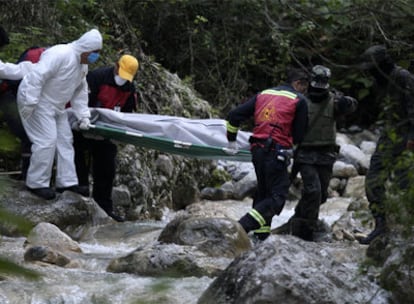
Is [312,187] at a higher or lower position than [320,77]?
lower

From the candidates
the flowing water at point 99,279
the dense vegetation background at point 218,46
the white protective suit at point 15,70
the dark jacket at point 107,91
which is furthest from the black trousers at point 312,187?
the dense vegetation background at point 218,46

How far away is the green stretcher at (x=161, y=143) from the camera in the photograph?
7.94 metres

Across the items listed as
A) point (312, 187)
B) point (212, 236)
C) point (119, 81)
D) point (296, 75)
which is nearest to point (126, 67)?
point (119, 81)

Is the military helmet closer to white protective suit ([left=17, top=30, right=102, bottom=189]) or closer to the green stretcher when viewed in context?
the green stretcher

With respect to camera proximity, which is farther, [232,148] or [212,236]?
[232,148]

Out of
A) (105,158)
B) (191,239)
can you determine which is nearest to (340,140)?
(105,158)

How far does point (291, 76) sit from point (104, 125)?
203cm

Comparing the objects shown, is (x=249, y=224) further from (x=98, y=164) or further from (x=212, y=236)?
(x=98, y=164)

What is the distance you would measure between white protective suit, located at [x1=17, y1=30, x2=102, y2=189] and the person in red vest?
1.70 metres

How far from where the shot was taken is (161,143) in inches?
324

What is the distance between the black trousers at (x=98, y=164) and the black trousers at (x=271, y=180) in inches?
82.4

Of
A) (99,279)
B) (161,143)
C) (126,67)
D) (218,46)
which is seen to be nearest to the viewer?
(99,279)

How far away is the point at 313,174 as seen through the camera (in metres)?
7.08

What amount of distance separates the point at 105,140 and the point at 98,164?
10.2 inches
